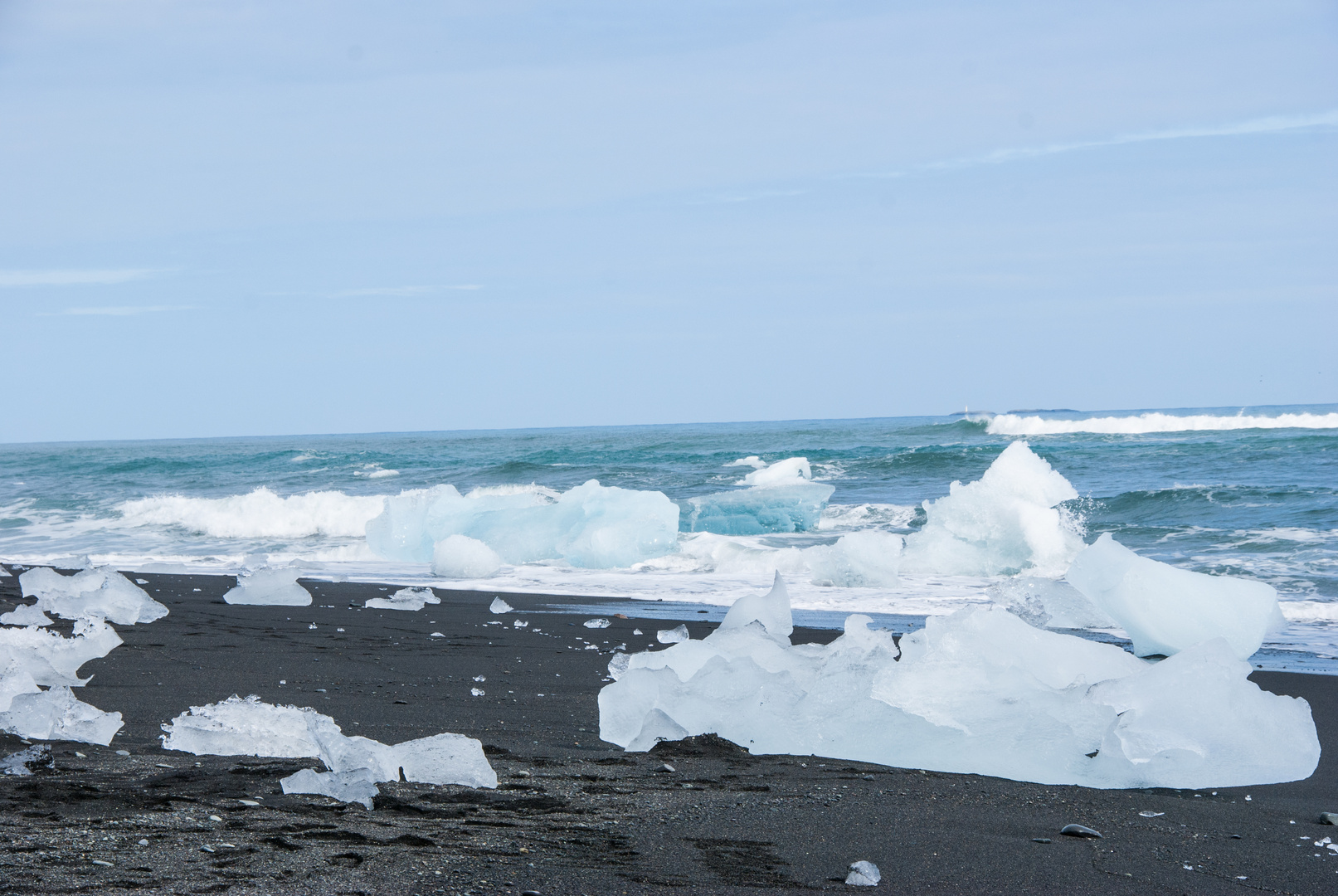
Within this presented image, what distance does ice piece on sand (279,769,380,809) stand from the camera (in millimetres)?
2420

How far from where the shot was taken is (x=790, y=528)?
1374 centimetres

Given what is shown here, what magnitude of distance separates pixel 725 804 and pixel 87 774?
5.56ft

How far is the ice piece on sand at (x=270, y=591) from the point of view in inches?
Answer: 288

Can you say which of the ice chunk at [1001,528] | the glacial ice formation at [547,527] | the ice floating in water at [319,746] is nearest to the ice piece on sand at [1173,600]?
the ice floating in water at [319,746]

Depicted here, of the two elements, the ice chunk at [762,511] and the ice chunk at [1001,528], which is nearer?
the ice chunk at [1001,528]

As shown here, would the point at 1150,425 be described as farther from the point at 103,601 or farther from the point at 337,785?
the point at 337,785

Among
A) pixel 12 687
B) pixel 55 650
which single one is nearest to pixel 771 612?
pixel 12 687

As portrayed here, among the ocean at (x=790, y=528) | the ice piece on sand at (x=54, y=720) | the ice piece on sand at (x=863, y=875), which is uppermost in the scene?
the ice piece on sand at (x=54, y=720)

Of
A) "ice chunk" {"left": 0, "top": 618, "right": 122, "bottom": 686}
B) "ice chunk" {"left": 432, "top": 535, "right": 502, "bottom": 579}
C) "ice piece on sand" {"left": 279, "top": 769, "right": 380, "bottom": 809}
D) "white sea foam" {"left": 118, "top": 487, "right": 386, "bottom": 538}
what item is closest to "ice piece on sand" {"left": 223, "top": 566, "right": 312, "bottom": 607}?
"ice chunk" {"left": 432, "top": 535, "right": 502, "bottom": 579}

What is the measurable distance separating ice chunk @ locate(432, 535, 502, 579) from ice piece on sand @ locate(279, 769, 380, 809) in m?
7.28

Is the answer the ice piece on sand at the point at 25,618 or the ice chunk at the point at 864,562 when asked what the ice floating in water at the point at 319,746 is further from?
the ice chunk at the point at 864,562

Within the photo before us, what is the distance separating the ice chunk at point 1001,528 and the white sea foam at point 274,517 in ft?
27.9

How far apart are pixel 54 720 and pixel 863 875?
245 centimetres

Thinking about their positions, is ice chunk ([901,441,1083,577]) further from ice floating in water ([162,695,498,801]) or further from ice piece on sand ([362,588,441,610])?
ice floating in water ([162,695,498,801])
